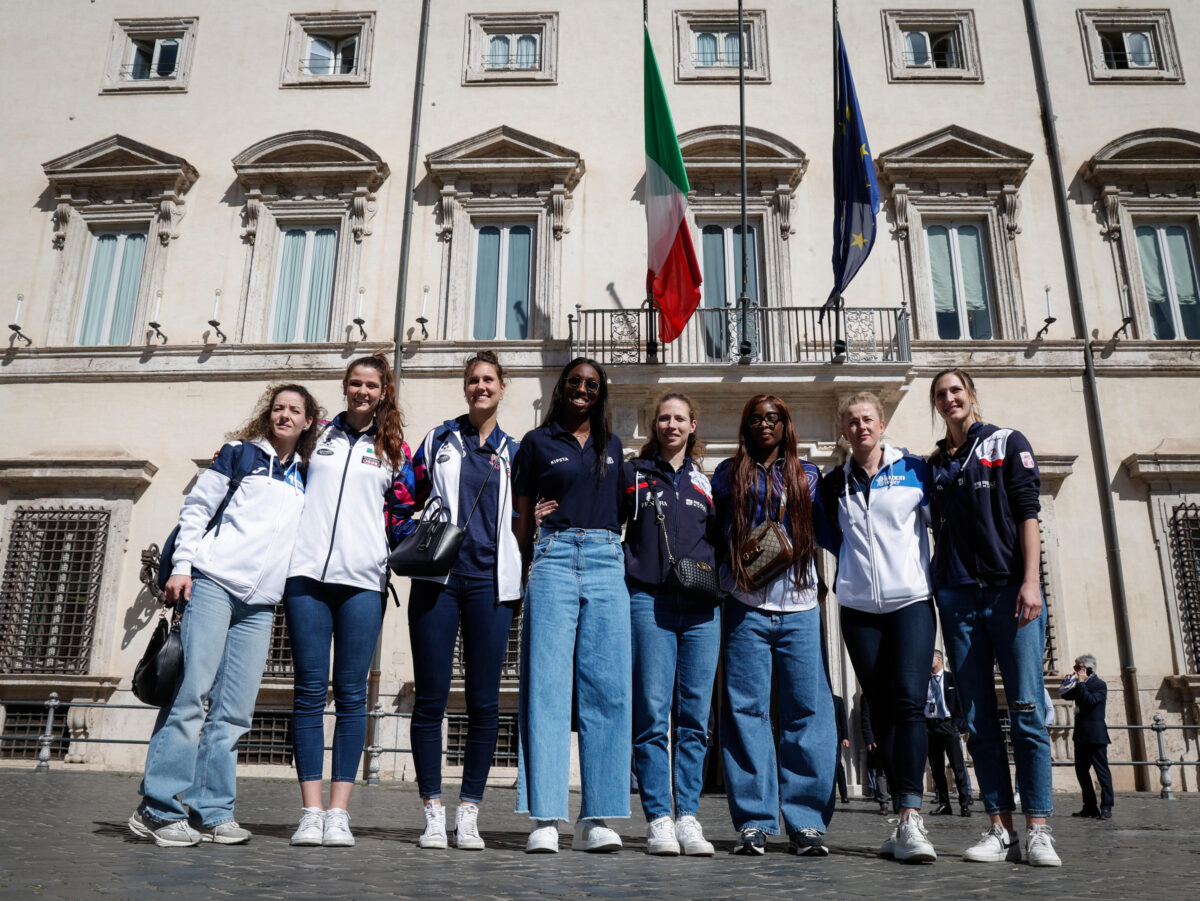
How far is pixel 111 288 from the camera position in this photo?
1432 cm

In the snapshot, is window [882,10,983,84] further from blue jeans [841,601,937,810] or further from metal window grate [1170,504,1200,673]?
blue jeans [841,601,937,810]

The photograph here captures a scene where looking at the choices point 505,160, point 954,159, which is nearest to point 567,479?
point 505,160

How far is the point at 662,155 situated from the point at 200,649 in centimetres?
1016

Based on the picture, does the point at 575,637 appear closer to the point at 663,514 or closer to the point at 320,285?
the point at 663,514

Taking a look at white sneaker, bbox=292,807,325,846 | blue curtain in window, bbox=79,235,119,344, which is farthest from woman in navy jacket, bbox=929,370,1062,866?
blue curtain in window, bbox=79,235,119,344

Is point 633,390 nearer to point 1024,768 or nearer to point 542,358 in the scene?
point 542,358

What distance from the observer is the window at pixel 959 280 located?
1362 cm

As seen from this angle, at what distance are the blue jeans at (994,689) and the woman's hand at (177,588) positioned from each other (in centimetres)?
335

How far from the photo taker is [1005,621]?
13.7 ft

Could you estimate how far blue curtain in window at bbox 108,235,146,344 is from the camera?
46.3ft

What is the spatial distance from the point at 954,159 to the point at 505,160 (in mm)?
6482

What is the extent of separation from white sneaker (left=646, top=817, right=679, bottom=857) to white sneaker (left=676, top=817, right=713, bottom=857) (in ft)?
0.13

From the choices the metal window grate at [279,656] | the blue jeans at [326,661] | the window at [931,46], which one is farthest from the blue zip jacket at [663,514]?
the window at [931,46]

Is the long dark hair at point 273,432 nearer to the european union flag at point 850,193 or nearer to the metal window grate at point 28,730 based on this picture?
the european union flag at point 850,193
